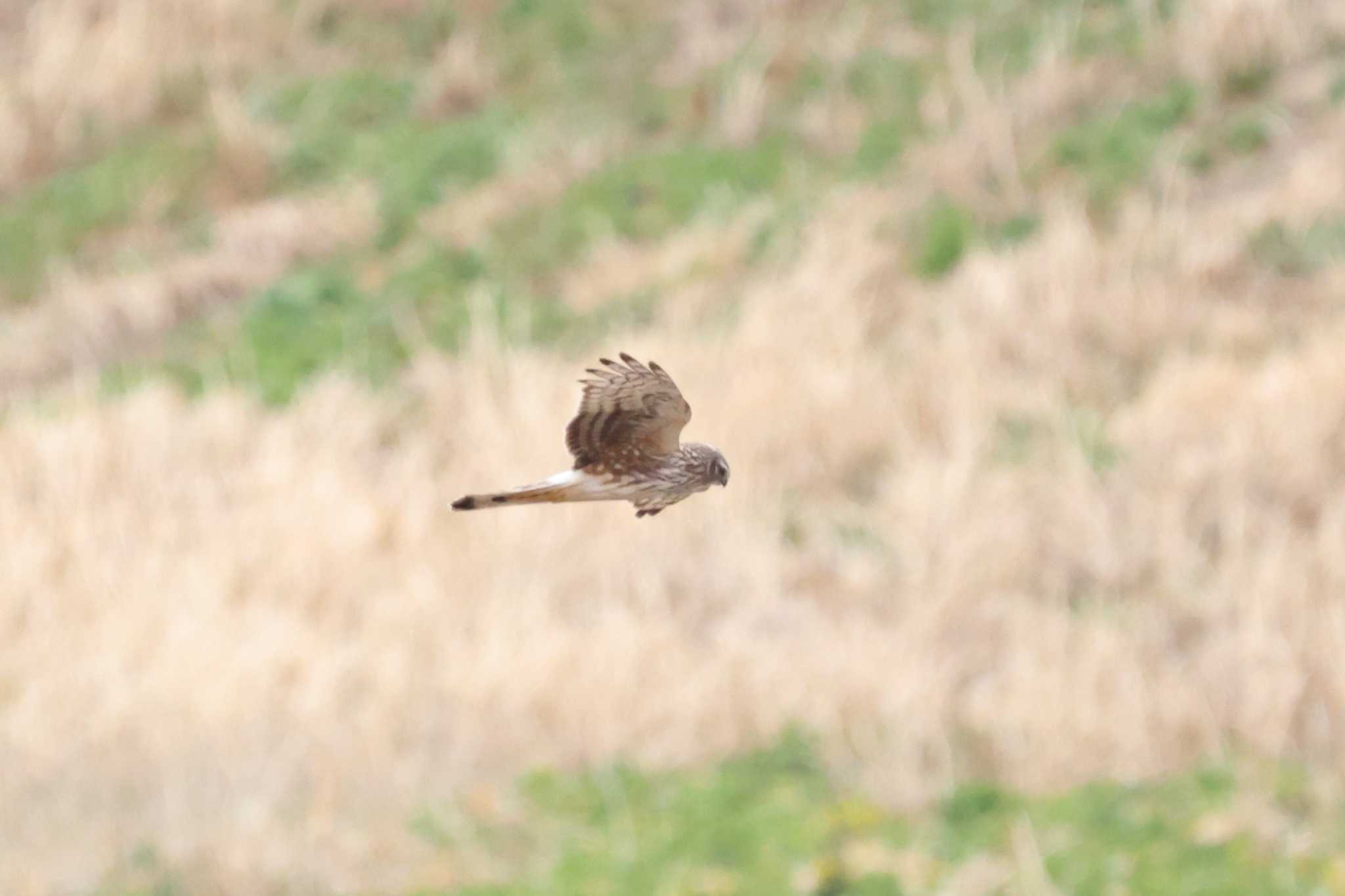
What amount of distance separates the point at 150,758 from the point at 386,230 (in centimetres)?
557

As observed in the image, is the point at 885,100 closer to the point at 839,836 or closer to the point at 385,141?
the point at 385,141

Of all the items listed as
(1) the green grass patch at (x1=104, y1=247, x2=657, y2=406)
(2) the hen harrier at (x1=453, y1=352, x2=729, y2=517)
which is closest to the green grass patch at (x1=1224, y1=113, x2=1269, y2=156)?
(1) the green grass patch at (x1=104, y1=247, x2=657, y2=406)

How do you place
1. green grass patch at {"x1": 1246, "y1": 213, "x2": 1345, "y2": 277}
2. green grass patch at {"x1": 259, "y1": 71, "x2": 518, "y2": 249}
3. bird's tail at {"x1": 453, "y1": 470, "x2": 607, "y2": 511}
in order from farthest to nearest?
green grass patch at {"x1": 259, "y1": 71, "x2": 518, "y2": 249} < green grass patch at {"x1": 1246, "y1": 213, "x2": 1345, "y2": 277} < bird's tail at {"x1": 453, "y1": 470, "x2": 607, "y2": 511}

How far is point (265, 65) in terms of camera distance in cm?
1630

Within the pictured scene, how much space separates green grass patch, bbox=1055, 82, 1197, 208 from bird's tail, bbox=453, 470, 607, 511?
11.1m

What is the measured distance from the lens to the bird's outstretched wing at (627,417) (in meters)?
2.26

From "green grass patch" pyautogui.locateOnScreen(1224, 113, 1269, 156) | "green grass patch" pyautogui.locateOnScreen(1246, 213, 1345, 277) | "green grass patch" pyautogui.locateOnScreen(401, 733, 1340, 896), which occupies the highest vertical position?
"green grass patch" pyautogui.locateOnScreen(1224, 113, 1269, 156)

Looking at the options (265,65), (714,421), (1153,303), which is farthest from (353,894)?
(265,65)

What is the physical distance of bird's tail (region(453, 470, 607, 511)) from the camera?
Result: 6.61ft

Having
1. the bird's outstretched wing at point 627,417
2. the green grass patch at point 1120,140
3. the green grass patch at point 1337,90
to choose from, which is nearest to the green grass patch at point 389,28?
the green grass patch at point 1120,140

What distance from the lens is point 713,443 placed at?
10.0 metres

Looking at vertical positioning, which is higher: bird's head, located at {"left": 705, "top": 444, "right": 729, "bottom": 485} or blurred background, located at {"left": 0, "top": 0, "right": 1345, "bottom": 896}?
blurred background, located at {"left": 0, "top": 0, "right": 1345, "bottom": 896}

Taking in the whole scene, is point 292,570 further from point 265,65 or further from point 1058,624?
point 265,65

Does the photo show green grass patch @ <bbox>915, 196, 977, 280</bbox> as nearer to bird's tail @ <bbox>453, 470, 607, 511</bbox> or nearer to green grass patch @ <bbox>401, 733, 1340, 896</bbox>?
green grass patch @ <bbox>401, 733, 1340, 896</bbox>
